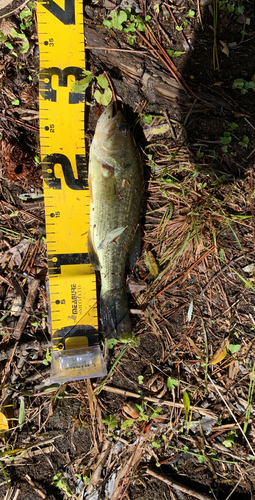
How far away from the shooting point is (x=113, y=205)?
2.80m

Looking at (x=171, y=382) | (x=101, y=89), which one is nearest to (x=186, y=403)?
(x=171, y=382)

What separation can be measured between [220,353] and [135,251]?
1.59 meters

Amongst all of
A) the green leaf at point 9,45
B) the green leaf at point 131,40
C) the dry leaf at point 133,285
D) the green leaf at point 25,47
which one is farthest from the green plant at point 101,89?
the dry leaf at point 133,285

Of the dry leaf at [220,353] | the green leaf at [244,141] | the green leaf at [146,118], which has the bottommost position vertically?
the dry leaf at [220,353]

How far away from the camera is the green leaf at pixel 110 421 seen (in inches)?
120

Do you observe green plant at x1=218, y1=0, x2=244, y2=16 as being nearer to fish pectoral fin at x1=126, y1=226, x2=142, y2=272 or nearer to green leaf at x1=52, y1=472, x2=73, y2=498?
fish pectoral fin at x1=126, y1=226, x2=142, y2=272

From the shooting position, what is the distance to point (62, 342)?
9.80ft

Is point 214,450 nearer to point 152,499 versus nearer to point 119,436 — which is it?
point 152,499

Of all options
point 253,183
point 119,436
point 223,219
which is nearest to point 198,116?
point 253,183

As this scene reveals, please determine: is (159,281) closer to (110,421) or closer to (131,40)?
(110,421)

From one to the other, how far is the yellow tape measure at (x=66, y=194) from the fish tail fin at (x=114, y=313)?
12 cm

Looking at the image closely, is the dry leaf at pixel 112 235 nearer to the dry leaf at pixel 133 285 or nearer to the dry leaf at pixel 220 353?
the dry leaf at pixel 133 285

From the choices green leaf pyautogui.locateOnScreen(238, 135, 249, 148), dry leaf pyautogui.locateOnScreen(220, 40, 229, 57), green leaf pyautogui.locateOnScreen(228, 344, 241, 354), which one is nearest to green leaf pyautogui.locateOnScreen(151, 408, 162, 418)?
green leaf pyautogui.locateOnScreen(228, 344, 241, 354)

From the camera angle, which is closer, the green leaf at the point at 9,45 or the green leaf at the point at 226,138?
the green leaf at the point at 9,45
